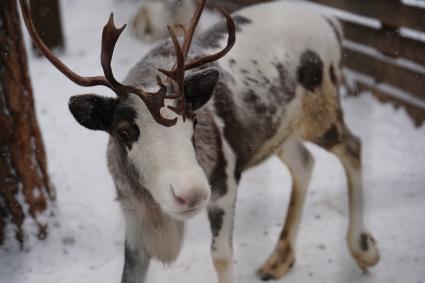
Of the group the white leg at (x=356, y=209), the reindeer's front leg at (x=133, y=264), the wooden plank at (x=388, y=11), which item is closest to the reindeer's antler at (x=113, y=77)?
the reindeer's front leg at (x=133, y=264)

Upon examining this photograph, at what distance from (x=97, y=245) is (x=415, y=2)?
3378 millimetres

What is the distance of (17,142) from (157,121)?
1429mm

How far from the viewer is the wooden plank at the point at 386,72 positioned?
502 cm

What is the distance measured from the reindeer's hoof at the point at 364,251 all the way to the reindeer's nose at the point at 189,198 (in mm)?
1594

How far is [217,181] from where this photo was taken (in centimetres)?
276

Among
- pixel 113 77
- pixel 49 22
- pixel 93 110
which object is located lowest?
pixel 49 22

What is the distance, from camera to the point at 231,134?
283cm

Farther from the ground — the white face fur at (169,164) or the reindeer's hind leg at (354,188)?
the white face fur at (169,164)

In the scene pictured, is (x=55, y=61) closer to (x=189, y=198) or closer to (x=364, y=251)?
(x=189, y=198)

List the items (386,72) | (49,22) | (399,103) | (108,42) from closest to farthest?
(108,42)
(399,103)
(386,72)
(49,22)

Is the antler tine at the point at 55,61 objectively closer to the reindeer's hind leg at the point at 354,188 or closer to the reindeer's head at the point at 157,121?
the reindeer's head at the point at 157,121

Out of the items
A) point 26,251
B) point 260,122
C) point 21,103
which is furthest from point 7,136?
point 260,122

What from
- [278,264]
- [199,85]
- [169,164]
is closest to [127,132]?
[169,164]

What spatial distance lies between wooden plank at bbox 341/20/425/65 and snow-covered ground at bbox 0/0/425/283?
537 millimetres
